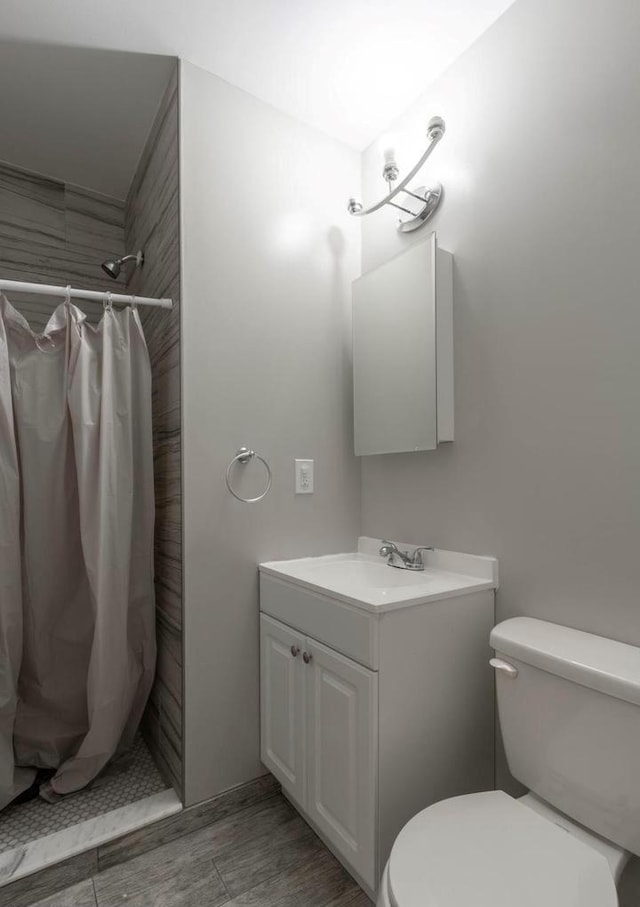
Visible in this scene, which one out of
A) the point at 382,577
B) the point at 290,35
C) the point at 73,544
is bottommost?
the point at 382,577

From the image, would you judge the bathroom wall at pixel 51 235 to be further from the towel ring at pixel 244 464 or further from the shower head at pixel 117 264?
the towel ring at pixel 244 464

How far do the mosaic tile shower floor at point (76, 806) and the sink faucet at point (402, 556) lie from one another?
112 cm

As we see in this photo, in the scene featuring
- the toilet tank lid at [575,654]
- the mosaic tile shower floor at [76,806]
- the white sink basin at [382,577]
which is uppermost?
the white sink basin at [382,577]

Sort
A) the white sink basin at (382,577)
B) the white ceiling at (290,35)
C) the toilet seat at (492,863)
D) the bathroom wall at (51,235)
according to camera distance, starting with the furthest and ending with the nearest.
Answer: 1. the bathroom wall at (51,235)
2. the white ceiling at (290,35)
3. the white sink basin at (382,577)
4. the toilet seat at (492,863)

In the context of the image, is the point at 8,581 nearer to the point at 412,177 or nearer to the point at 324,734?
the point at 324,734

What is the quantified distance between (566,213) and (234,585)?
4.99ft

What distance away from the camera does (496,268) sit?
4.81ft

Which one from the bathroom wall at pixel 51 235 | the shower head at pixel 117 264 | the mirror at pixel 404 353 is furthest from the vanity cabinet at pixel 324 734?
the bathroom wall at pixel 51 235

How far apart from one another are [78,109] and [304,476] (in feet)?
5.59

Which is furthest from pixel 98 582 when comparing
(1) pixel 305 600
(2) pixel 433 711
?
(2) pixel 433 711

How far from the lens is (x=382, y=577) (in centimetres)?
167

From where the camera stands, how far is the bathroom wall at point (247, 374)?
1586mm

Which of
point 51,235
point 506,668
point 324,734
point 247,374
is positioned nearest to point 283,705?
point 324,734

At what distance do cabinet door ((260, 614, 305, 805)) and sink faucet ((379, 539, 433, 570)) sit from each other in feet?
1.48
